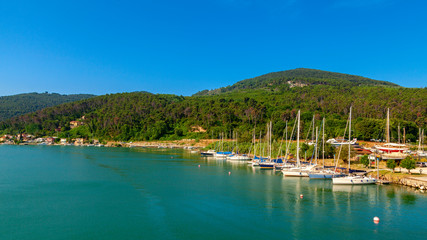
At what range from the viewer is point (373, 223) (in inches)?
956

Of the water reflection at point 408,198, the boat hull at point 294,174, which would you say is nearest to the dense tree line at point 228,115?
the boat hull at point 294,174

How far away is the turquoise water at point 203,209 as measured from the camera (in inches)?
878

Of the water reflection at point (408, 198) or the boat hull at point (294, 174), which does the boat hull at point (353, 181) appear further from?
the boat hull at point (294, 174)

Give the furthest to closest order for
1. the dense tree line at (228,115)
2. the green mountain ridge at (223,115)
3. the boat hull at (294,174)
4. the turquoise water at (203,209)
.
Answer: the green mountain ridge at (223,115), the dense tree line at (228,115), the boat hull at (294,174), the turquoise water at (203,209)

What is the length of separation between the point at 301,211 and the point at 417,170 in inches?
1013

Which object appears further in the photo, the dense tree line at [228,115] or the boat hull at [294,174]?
the dense tree line at [228,115]

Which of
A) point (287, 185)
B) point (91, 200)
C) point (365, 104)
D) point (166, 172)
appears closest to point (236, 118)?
point (365, 104)

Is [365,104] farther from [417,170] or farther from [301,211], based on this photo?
[301,211]

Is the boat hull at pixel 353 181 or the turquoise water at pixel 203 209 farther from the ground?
the boat hull at pixel 353 181

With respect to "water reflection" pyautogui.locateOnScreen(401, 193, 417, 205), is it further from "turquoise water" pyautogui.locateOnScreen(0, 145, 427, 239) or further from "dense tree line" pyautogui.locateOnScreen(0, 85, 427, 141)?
"dense tree line" pyautogui.locateOnScreen(0, 85, 427, 141)

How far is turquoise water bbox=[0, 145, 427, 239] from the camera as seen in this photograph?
22.3 metres

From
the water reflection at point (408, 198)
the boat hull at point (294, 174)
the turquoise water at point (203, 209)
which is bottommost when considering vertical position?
the turquoise water at point (203, 209)

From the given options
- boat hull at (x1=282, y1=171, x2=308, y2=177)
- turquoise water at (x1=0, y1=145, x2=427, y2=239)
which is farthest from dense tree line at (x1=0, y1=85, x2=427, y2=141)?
turquoise water at (x1=0, y1=145, x2=427, y2=239)

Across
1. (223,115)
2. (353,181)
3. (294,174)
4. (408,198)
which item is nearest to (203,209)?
(353,181)
